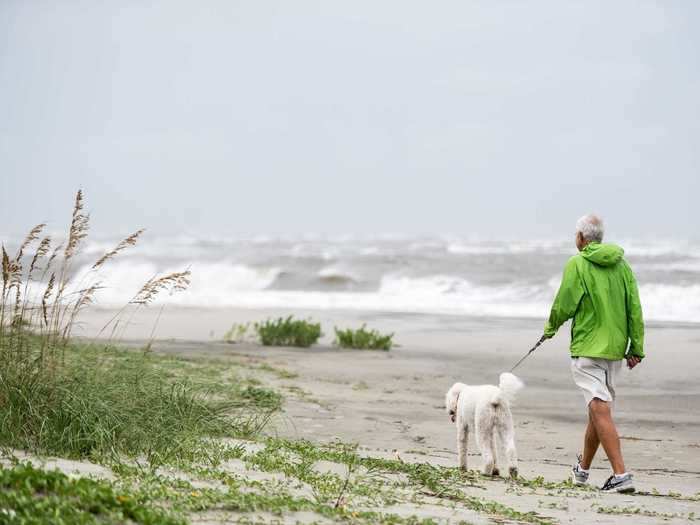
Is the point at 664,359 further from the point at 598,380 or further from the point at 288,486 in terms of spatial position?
the point at 288,486

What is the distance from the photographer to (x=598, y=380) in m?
6.74

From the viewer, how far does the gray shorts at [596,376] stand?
22.1 ft

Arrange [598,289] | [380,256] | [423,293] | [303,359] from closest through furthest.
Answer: [598,289] < [303,359] < [423,293] < [380,256]

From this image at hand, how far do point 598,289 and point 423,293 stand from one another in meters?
25.8

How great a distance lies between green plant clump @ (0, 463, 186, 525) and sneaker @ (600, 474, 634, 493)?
3.42 meters

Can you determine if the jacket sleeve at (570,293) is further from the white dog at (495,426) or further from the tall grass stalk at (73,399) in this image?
the tall grass stalk at (73,399)

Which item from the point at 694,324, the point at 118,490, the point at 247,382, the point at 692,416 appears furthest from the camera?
the point at 694,324

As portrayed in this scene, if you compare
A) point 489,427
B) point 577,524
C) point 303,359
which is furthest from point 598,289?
point 303,359

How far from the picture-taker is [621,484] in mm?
6422

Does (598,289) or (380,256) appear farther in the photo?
(380,256)

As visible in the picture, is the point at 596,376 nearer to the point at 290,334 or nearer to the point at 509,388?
the point at 509,388

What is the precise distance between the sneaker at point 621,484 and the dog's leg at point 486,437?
2.91 feet

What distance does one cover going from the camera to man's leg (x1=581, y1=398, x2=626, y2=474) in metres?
6.54

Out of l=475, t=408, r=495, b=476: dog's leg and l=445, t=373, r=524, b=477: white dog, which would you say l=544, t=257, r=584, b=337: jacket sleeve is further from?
l=475, t=408, r=495, b=476: dog's leg
